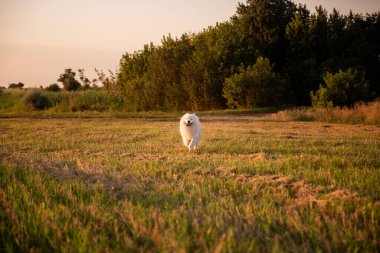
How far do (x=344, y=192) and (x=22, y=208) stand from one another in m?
3.65

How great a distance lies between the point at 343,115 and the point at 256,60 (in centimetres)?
1263

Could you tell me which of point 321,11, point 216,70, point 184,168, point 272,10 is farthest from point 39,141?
point 321,11

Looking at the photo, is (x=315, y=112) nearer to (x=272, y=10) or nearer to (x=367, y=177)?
(x=367, y=177)

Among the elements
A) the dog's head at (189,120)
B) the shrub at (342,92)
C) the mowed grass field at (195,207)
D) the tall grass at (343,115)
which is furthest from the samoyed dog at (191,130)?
the shrub at (342,92)

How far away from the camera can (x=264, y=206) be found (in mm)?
3113

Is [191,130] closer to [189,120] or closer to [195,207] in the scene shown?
[189,120]

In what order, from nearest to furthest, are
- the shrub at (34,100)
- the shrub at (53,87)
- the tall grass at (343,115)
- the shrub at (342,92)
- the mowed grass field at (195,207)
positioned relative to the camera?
1. the mowed grass field at (195,207)
2. the tall grass at (343,115)
3. the shrub at (342,92)
4. the shrub at (34,100)
5. the shrub at (53,87)

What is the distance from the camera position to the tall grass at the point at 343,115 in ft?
49.9

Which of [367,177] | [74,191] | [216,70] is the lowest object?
[367,177]

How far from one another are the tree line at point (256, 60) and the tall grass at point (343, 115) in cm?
633

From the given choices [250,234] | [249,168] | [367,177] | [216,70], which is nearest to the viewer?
[250,234]

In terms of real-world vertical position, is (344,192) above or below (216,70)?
below

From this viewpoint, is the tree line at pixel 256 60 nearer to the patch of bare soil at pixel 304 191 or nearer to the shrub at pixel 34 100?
the shrub at pixel 34 100

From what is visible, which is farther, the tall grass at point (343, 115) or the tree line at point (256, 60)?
the tree line at point (256, 60)
